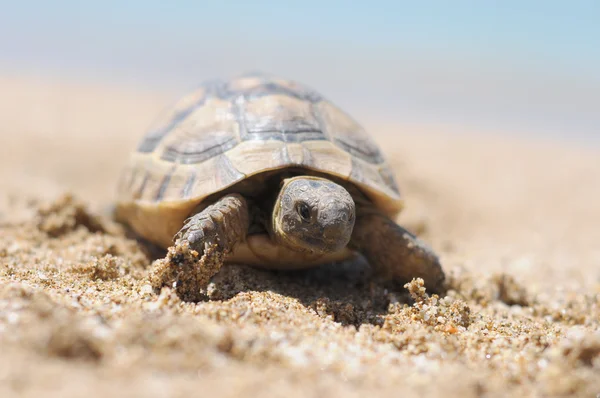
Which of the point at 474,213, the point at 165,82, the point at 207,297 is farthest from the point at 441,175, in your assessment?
the point at 165,82

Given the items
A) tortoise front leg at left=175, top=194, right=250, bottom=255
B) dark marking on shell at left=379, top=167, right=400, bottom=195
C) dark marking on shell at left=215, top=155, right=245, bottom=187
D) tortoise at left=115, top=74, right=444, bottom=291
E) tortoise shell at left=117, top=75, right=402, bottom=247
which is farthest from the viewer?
dark marking on shell at left=379, top=167, right=400, bottom=195

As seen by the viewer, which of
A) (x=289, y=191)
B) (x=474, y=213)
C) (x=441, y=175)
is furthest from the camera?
(x=441, y=175)

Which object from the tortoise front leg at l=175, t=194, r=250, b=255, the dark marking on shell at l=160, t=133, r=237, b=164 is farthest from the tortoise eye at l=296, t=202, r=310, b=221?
the dark marking on shell at l=160, t=133, r=237, b=164

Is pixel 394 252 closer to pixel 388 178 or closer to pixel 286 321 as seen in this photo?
pixel 388 178

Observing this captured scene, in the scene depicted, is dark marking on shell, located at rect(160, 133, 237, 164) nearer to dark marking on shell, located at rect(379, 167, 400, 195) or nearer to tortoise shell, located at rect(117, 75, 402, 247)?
tortoise shell, located at rect(117, 75, 402, 247)

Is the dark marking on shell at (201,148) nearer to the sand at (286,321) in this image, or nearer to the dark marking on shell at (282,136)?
the dark marking on shell at (282,136)

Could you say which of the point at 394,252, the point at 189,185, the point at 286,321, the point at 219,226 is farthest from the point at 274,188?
the point at 286,321

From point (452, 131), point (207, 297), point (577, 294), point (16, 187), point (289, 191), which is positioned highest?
point (452, 131)

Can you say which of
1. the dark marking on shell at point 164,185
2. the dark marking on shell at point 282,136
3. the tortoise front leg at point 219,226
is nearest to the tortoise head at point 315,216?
the tortoise front leg at point 219,226

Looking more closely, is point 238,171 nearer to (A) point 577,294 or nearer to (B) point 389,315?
(B) point 389,315
